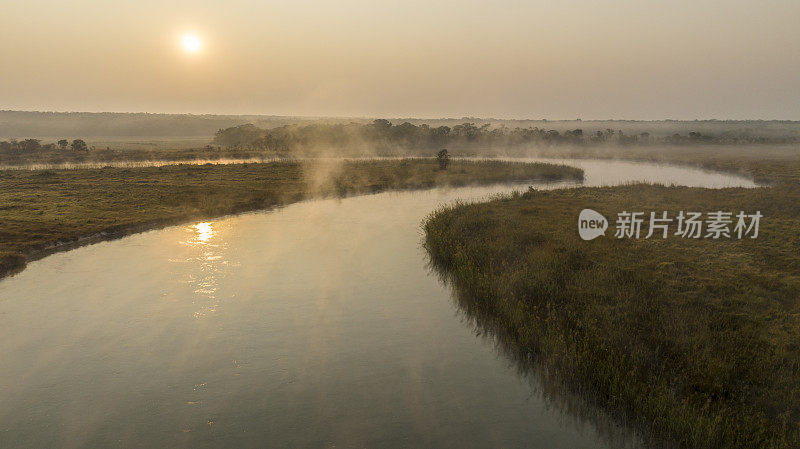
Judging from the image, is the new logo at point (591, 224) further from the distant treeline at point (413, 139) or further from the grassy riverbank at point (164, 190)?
the distant treeline at point (413, 139)

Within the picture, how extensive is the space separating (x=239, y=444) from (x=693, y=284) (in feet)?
51.9

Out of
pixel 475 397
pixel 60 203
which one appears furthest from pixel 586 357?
pixel 60 203

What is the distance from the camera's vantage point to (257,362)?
47.2 ft

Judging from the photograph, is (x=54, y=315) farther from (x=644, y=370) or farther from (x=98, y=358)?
(x=644, y=370)

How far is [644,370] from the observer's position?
12.2 metres

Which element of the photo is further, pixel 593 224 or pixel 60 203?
pixel 60 203

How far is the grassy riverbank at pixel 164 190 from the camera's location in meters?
31.1

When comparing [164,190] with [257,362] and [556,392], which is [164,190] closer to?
[257,362]

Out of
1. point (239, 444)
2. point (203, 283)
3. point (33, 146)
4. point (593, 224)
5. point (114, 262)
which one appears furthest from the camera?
point (33, 146)

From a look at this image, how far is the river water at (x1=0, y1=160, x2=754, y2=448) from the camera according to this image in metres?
11.0

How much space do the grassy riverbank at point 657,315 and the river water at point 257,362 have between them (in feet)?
3.50

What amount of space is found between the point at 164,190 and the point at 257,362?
38529mm

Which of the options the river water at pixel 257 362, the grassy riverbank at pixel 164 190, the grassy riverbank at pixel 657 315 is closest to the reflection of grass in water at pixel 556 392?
the river water at pixel 257 362

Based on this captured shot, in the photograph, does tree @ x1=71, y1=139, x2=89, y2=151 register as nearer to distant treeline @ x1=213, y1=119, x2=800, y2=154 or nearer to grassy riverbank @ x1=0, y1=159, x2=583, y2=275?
distant treeline @ x1=213, y1=119, x2=800, y2=154
